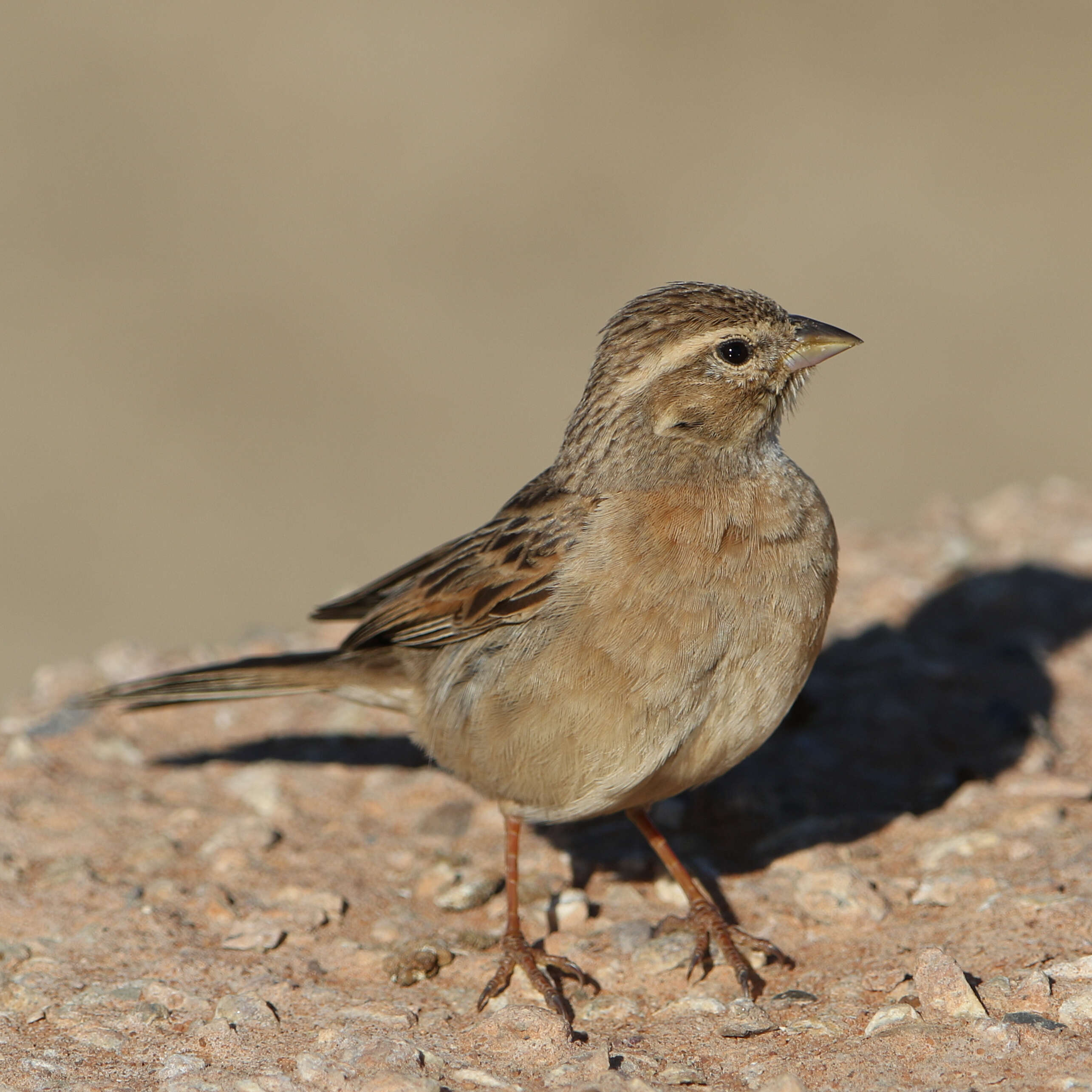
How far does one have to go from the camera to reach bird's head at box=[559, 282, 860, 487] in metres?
5.48

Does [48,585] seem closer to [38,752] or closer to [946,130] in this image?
[38,752]

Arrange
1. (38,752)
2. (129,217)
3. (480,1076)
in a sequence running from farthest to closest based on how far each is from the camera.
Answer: (129,217)
(38,752)
(480,1076)

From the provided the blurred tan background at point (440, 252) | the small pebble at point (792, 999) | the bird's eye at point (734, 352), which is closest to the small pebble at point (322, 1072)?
the small pebble at point (792, 999)

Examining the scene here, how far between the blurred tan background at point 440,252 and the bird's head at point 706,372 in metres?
8.67


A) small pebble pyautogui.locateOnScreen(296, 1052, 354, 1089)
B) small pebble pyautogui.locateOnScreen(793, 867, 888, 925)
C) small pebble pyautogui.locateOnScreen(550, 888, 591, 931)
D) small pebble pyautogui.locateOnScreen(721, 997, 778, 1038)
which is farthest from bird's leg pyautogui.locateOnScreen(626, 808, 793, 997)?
small pebble pyautogui.locateOnScreen(296, 1052, 354, 1089)

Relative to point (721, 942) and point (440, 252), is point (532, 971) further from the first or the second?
point (440, 252)

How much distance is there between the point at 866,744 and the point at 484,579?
2324 millimetres

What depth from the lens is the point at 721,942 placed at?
5.27 metres

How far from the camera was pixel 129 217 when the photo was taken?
17422 mm

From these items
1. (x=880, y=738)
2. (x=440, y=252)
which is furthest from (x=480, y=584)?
(x=440, y=252)

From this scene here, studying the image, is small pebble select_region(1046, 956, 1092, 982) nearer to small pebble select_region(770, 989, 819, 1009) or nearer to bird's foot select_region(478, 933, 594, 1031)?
small pebble select_region(770, 989, 819, 1009)

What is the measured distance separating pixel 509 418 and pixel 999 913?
11.2 metres

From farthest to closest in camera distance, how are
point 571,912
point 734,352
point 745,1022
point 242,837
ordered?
1. point 242,837
2. point 571,912
3. point 734,352
4. point 745,1022

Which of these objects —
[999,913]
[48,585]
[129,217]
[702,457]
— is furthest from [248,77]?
[999,913]
